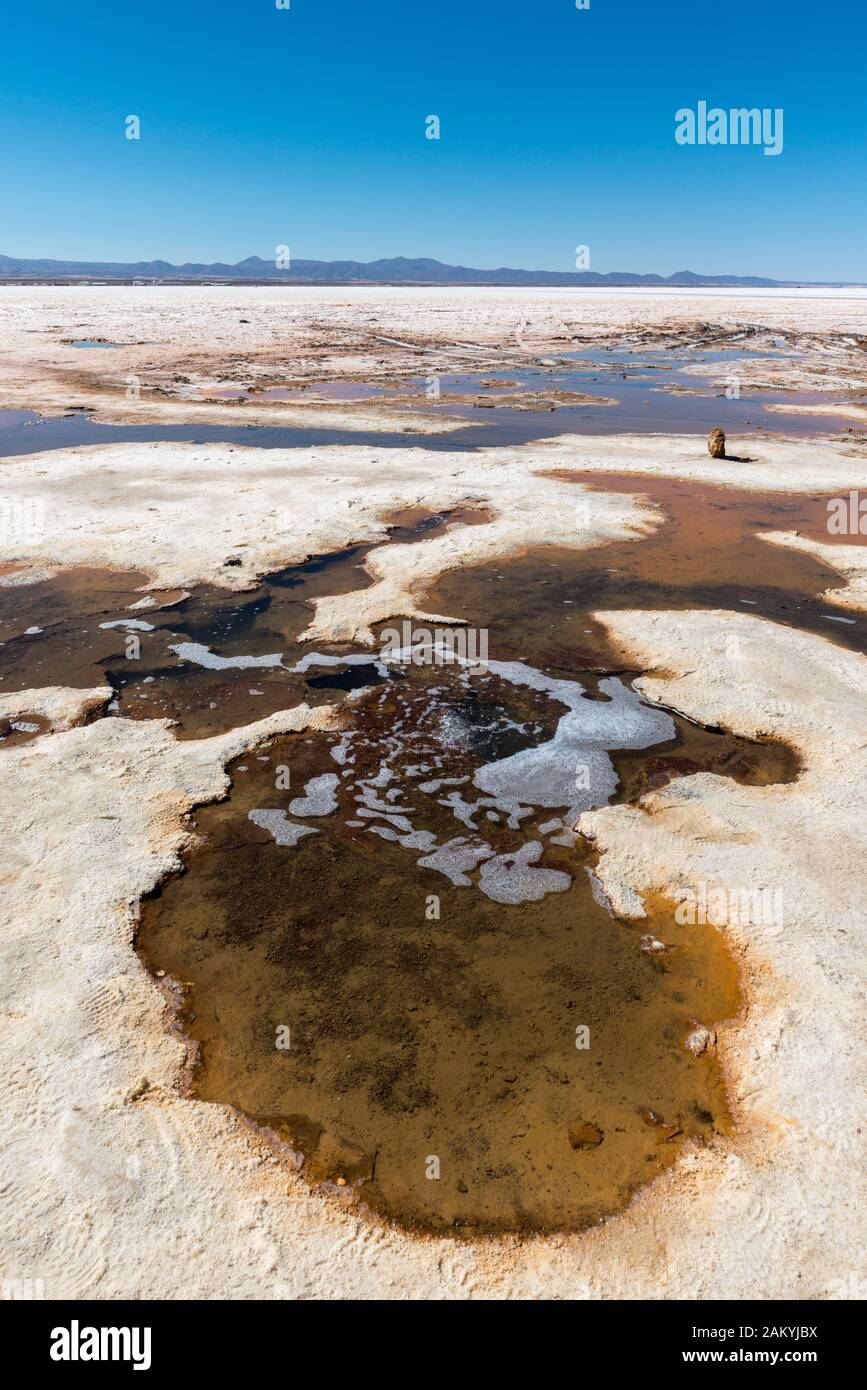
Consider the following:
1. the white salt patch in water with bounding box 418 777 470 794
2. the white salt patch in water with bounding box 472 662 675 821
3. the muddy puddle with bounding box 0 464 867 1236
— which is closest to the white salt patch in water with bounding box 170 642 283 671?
the muddy puddle with bounding box 0 464 867 1236

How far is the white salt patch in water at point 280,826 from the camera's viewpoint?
5855 millimetres

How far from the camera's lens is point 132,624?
30.5ft

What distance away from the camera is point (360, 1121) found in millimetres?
3846

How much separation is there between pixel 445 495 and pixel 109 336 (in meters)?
41.4

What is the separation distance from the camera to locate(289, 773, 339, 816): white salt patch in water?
6133mm

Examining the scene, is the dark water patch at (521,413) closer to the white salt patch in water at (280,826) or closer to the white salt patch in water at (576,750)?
the white salt patch in water at (576,750)

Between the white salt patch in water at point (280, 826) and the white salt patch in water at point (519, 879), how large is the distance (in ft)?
4.65

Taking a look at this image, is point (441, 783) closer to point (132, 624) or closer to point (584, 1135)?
point (584, 1135)

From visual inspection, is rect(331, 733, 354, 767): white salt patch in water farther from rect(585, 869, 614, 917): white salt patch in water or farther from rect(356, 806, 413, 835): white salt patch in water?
rect(585, 869, 614, 917): white salt patch in water

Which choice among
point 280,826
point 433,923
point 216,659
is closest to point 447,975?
point 433,923

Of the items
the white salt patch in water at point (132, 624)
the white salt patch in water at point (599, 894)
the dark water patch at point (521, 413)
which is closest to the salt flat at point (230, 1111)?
the white salt patch in water at point (599, 894)

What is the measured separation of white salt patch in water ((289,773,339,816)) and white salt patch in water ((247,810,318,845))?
11 cm

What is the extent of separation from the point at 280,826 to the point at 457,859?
1431mm
